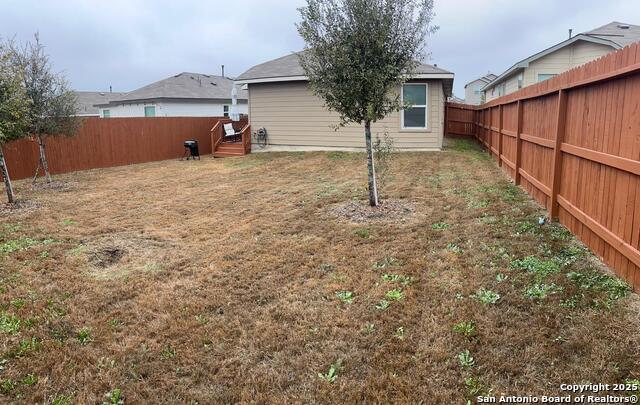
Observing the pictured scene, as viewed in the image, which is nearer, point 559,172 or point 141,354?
point 141,354

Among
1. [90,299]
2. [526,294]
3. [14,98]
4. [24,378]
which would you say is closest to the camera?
[24,378]

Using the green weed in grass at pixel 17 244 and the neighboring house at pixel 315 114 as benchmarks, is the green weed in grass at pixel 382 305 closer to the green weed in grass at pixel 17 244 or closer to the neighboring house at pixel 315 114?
the green weed in grass at pixel 17 244

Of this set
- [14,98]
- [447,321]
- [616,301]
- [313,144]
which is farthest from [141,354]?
[313,144]

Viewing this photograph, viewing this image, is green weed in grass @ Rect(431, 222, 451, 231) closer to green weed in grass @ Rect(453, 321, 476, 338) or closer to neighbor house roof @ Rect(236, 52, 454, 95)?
green weed in grass @ Rect(453, 321, 476, 338)

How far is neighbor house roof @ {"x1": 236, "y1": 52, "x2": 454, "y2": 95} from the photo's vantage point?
1324cm

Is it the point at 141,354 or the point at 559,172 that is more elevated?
the point at 559,172

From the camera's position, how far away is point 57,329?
10.8ft

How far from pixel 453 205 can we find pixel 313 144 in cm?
930

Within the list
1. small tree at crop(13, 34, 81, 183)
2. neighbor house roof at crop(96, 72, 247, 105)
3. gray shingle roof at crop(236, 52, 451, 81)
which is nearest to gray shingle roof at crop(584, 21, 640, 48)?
gray shingle roof at crop(236, 52, 451, 81)

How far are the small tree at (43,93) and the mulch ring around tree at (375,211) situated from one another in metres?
6.93

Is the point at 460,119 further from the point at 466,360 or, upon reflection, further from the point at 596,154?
the point at 466,360

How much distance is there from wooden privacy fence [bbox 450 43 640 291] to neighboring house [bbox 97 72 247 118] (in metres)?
21.1

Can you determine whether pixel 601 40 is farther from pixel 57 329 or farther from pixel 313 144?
pixel 57 329

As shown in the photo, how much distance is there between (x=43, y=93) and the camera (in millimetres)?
9461
